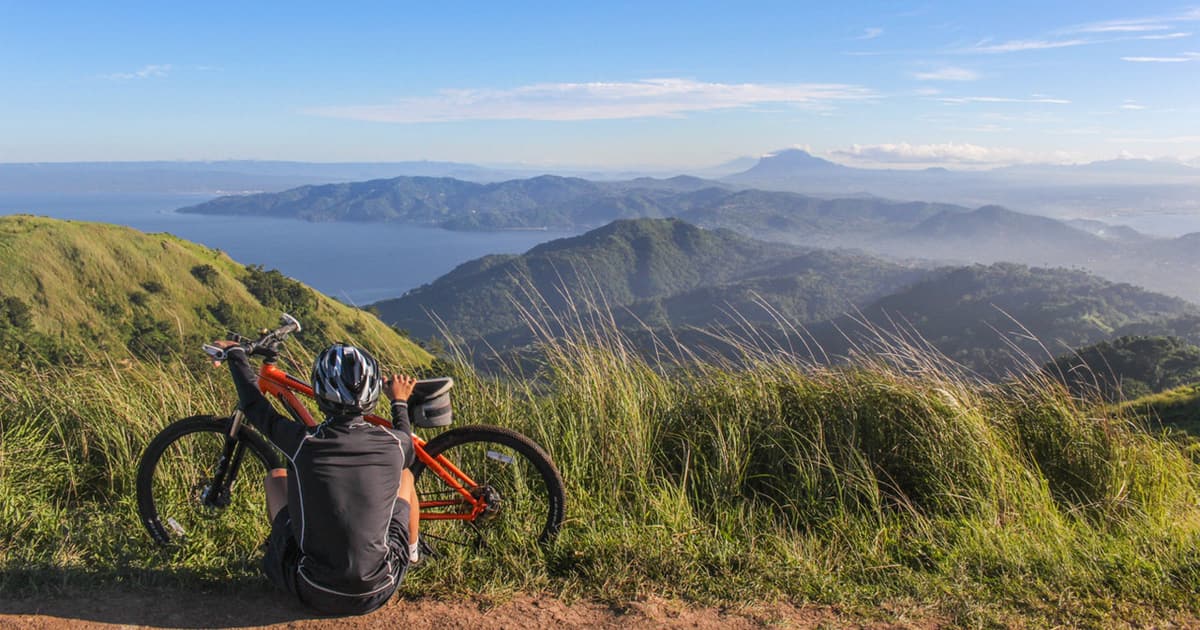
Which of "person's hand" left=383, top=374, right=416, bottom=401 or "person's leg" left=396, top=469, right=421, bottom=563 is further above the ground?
"person's hand" left=383, top=374, right=416, bottom=401

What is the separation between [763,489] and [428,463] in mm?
1963

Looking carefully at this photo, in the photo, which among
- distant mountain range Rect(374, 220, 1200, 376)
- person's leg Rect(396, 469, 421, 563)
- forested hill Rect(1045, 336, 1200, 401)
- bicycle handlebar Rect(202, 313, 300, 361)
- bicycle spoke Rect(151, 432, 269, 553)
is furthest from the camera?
distant mountain range Rect(374, 220, 1200, 376)

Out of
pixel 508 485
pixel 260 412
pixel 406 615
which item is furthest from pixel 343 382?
pixel 508 485

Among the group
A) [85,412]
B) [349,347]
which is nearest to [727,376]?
[349,347]

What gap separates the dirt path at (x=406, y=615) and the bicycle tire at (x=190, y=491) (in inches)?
17.5

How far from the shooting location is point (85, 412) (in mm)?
4391

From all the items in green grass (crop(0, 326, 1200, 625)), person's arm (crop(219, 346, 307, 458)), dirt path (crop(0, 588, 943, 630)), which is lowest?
dirt path (crop(0, 588, 943, 630))

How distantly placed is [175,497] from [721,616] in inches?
115

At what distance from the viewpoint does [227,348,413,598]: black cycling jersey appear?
2604mm

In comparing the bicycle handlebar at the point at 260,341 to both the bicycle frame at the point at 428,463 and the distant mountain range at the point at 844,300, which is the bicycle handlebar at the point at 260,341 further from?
the distant mountain range at the point at 844,300

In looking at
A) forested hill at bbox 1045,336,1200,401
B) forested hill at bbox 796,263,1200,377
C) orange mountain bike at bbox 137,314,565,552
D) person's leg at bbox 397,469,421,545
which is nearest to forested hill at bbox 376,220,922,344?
forested hill at bbox 796,263,1200,377

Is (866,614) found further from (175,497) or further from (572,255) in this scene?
(572,255)

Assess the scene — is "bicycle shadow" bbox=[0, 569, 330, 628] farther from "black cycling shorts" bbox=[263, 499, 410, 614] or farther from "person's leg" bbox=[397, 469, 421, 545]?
"person's leg" bbox=[397, 469, 421, 545]

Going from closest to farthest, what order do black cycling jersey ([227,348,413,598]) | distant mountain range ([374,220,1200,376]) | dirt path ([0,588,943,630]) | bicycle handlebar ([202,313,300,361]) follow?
black cycling jersey ([227,348,413,598]), dirt path ([0,588,943,630]), bicycle handlebar ([202,313,300,361]), distant mountain range ([374,220,1200,376])
